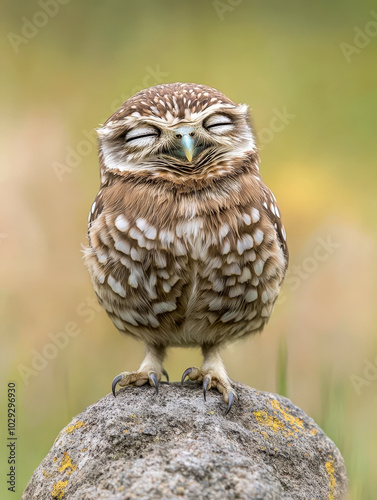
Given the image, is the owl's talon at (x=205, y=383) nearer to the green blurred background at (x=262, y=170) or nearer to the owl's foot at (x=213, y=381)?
the owl's foot at (x=213, y=381)

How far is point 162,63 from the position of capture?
566 cm

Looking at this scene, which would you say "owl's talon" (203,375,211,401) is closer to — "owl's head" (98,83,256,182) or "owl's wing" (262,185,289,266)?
"owl's wing" (262,185,289,266)

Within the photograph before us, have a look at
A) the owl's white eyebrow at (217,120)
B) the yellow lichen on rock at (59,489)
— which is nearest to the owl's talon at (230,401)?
the yellow lichen on rock at (59,489)

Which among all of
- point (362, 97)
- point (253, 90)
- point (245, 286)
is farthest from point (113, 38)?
point (245, 286)

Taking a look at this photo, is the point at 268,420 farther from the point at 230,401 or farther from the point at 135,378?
the point at 135,378

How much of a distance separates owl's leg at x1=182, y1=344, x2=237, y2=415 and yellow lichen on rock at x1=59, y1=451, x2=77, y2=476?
0.59 metres

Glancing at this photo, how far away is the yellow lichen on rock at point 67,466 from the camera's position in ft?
8.99

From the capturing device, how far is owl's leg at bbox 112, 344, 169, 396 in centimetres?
316

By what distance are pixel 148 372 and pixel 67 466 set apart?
22.5 inches

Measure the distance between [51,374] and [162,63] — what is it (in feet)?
8.09

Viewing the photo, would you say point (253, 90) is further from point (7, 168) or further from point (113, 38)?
point (7, 168)

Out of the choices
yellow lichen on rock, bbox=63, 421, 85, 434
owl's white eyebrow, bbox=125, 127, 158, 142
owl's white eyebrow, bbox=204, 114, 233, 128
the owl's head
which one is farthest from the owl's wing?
yellow lichen on rock, bbox=63, 421, 85, 434

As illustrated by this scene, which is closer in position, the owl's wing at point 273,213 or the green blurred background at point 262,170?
the owl's wing at point 273,213

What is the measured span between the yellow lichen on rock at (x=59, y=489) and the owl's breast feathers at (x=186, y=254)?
30.6 inches
